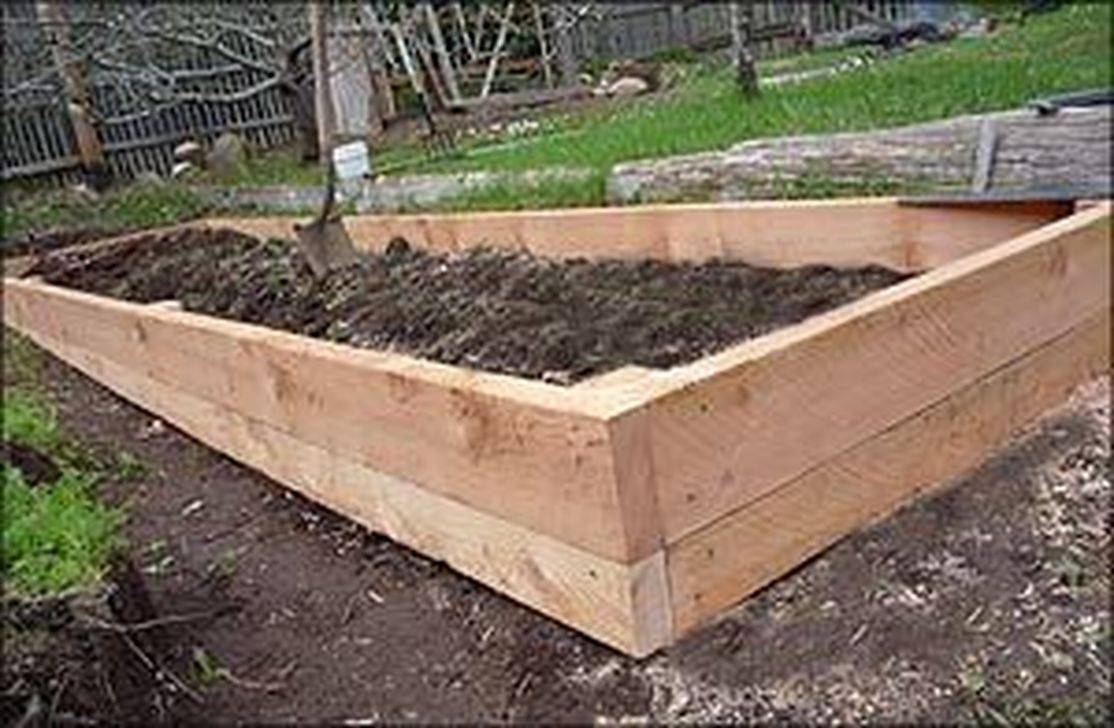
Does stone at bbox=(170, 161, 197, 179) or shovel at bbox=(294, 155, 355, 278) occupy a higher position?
shovel at bbox=(294, 155, 355, 278)

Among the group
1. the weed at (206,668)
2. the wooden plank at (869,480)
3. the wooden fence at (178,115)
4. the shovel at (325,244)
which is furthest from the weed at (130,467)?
the wooden fence at (178,115)

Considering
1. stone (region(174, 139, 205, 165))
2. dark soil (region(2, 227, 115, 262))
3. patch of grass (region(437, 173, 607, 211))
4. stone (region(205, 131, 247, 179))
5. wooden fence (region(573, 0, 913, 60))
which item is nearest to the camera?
patch of grass (region(437, 173, 607, 211))

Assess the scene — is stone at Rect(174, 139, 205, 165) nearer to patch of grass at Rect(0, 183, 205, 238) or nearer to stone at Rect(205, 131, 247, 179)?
stone at Rect(205, 131, 247, 179)

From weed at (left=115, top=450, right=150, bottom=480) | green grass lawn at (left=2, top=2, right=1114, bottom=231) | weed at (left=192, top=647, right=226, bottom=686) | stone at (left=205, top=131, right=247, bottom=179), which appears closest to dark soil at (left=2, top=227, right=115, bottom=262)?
green grass lawn at (left=2, top=2, right=1114, bottom=231)

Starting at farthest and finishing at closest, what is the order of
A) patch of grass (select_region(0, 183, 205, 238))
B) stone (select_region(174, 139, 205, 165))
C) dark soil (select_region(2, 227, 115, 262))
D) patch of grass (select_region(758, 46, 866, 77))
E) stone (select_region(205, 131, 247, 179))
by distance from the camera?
stone (select_region(174, 139, 205, 165)), stone (select_region(205, 131, 247, 179)), patch of grass (select_region(758, 46, 866, 77)), patch of grass (select_region(0, 183, 205, 238)), dark soil (select_region(2, 227, 115, 262))

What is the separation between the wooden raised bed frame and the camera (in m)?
1.81

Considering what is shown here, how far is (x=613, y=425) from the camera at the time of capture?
1.71 meters

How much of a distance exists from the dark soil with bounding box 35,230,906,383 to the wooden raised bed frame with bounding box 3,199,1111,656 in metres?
0.27

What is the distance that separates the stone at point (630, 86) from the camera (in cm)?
919

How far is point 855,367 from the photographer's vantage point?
6.83ft

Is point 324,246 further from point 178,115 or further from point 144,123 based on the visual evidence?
point 178,115

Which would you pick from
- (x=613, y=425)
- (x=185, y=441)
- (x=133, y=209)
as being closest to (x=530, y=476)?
(x=613, y=425)

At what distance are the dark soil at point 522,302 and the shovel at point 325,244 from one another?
0.21ft

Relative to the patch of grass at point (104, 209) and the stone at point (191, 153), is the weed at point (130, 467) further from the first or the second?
the stone at point (191, 153)
